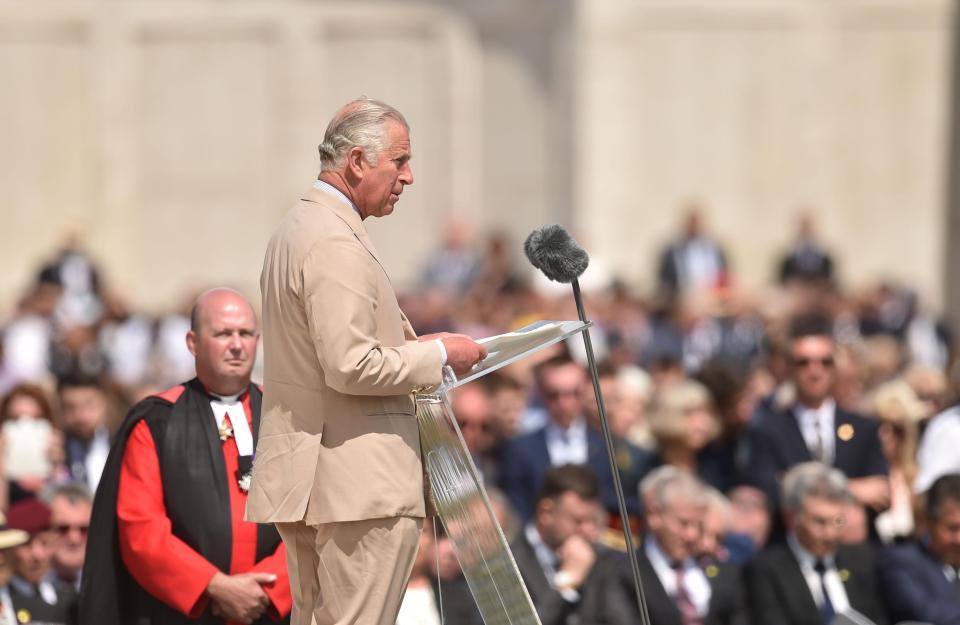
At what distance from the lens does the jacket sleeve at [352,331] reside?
460 centimetres

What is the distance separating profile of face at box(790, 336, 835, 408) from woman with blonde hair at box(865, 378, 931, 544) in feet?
1.14

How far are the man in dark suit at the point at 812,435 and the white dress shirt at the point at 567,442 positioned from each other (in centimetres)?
91

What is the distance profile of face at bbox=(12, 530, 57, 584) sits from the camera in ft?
22.4

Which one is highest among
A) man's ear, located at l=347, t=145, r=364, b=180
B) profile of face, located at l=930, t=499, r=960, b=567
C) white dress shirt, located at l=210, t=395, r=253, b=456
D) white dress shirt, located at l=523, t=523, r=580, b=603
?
man's ear, located at l=347, t=145, r=364, b=180

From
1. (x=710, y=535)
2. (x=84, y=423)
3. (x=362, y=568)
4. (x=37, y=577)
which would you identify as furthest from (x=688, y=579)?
(x=84, y=423)

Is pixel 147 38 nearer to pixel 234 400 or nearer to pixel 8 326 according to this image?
pixel 8 326

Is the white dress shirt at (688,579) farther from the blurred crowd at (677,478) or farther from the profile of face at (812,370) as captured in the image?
the profile of face at (812,370)

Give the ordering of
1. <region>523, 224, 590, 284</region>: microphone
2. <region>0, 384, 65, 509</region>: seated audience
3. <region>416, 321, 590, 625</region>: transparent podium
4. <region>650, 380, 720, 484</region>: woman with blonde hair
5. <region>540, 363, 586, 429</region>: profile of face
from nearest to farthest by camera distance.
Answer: <region>416, 321, 590, 625</region>: transparent podium
<region>523, 224, 590, 284</region>: microphone
<region>0, 384, 65, 509</region>: seated audience
<region>650, 380, 720, 484</region>: woman with blonde hair
<region>540, 363, 586, 429</region>: profile of face

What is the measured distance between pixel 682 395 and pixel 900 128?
13.9 metres

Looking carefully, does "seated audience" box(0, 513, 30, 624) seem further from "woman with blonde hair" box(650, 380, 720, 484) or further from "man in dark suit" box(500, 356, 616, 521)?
"woman with blonde hair" box(650, 380, 720, 484)

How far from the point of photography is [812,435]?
8.66 metres

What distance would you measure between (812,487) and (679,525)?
60cm

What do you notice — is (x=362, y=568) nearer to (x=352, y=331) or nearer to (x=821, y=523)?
(x=352, y=331)

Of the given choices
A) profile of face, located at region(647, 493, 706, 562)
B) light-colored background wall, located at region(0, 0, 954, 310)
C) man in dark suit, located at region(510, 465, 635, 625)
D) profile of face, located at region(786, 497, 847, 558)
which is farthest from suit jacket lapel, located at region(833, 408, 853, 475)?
light-colored background wall, located at region(0, 0, 954, 310)
